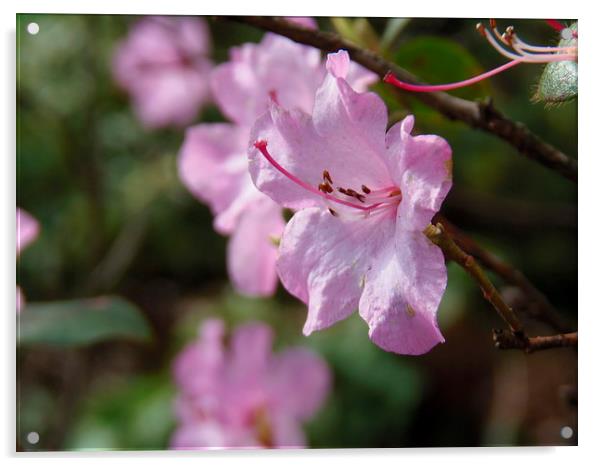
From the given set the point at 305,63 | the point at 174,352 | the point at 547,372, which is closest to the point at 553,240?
the point at 547,372

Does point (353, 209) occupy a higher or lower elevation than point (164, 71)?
higher

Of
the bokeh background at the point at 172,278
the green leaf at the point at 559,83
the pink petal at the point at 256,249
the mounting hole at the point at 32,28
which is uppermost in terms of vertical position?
the green leaf at the point at 559,83

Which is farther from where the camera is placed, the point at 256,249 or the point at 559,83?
Result: the point at 256,249

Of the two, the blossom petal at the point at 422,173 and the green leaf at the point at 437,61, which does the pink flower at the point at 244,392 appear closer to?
the green leaf at the point at 437,61

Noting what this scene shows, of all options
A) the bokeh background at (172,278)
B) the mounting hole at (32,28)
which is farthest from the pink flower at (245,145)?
the bokeh background at (172,278)

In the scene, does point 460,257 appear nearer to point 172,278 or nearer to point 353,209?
point 353,209

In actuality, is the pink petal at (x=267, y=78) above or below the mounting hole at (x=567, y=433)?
above
